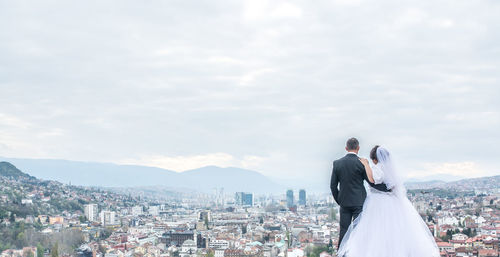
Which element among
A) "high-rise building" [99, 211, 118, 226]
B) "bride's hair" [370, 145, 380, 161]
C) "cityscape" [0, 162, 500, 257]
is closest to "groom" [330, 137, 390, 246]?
"bride's hair" [370, 145, 380, 161]

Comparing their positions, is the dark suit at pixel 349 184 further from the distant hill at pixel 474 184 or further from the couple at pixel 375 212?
the distant hill at pixel 474 184

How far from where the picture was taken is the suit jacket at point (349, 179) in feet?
12.0

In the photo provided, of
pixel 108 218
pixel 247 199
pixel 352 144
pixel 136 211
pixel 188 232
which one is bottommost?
pixel 188 232

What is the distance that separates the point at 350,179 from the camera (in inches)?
145

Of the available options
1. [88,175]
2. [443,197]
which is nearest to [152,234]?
[443,197]

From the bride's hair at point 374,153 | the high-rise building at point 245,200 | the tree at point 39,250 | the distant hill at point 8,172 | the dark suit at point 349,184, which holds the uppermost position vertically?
the distant hill at point 8,172

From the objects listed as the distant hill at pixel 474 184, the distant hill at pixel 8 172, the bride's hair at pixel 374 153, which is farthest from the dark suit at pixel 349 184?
the distant hill at pixel 8 172

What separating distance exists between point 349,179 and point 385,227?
0.42 m

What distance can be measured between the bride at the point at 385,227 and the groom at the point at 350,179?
2.3 inches

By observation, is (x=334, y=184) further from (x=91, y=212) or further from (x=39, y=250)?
(x=91, y=212)

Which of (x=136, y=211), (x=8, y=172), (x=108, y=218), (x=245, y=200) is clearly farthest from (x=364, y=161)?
(x=245, y=200)

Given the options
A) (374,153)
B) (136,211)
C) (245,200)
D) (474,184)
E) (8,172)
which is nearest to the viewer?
(374,153)

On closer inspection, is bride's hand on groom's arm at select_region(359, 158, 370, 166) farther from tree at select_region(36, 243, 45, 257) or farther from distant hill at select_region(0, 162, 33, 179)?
distant hill at select_region(0, 162, 33, 179)

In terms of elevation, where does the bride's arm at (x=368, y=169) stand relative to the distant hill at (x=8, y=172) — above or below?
below
